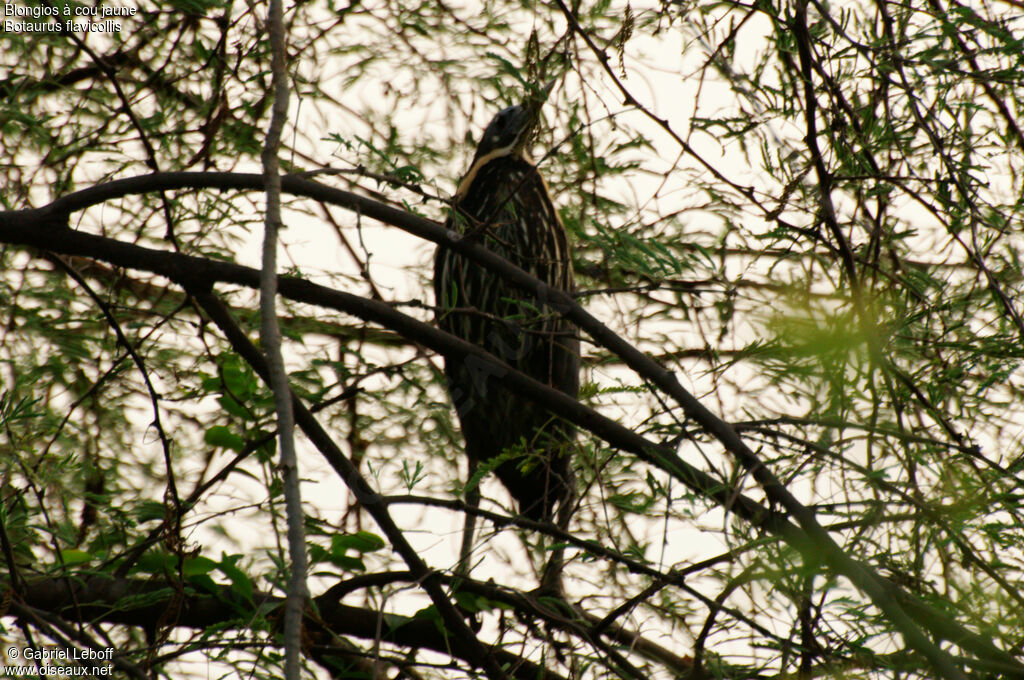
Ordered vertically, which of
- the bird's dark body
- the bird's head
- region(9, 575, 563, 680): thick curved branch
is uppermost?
the bird's head

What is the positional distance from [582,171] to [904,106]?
0.93 meters

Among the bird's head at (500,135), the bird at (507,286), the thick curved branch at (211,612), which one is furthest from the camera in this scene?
the bird's head at (500,135)

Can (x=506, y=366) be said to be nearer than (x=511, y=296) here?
Yes

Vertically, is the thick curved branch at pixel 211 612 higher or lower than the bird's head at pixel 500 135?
lower

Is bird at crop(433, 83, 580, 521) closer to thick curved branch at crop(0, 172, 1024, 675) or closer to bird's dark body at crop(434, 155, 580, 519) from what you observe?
bird's dark body at crop(434, 155, 580, 519)

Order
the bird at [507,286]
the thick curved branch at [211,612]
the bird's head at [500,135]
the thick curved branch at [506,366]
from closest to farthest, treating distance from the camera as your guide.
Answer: the thick curved branch at [506,366]
the thick curved branch at [211,612]
the bird at [507,286]
the bird's head at [500,135]

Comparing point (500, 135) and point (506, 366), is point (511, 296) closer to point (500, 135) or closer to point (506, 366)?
point (500, 135)

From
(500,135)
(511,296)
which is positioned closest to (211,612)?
(511,296)

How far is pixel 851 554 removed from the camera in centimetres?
155

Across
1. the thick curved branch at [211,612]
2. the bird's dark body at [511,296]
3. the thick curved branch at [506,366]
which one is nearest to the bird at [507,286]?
the bird's dark body at [511,296]

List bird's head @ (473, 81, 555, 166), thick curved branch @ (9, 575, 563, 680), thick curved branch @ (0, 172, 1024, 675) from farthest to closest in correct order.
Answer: bird's head @ (473, 81, 555, 166), thick curved branch @ (9, 575, 563, 680), thick curved branch @ (0, 172, 1024, 675)

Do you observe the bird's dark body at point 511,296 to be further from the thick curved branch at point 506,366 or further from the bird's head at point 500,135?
the thick curved branch at point 506,366

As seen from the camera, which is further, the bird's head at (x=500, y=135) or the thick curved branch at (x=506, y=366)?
the bird's head at (x=500, y=135)

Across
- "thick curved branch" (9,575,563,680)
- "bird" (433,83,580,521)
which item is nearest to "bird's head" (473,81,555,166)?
"bird" (433,83,580,521)
